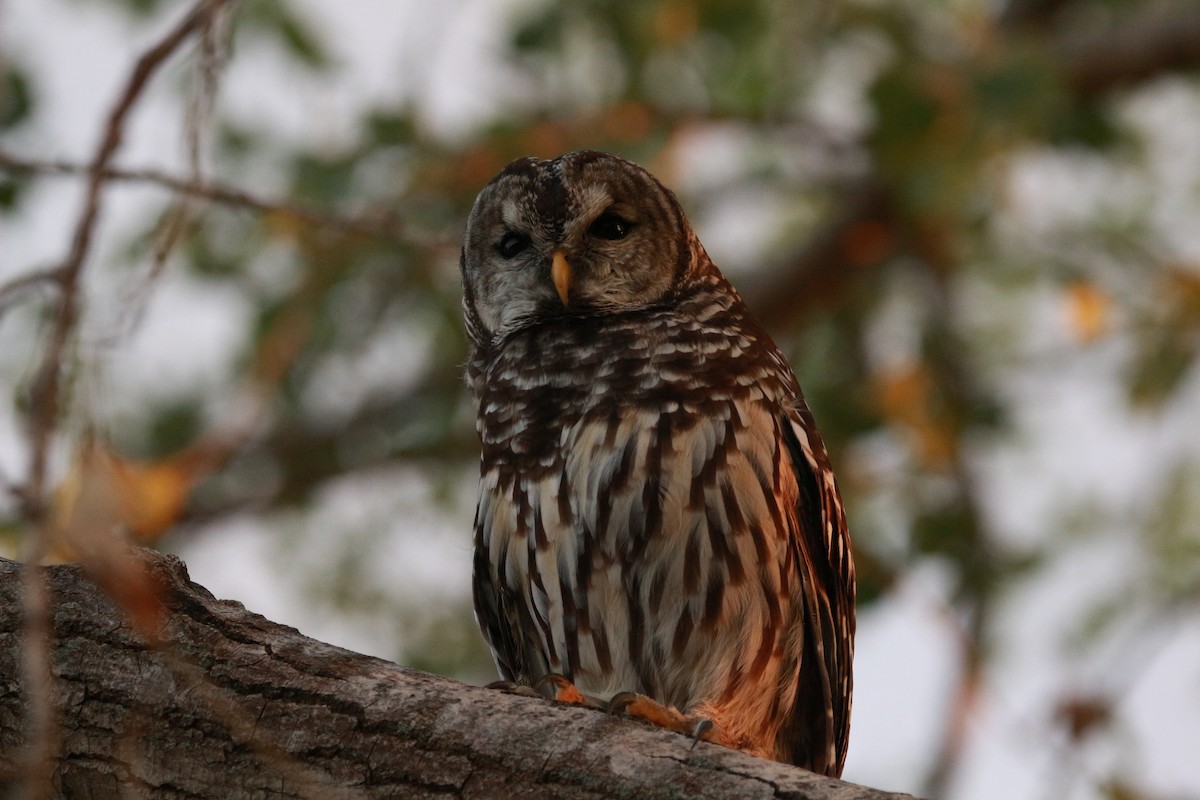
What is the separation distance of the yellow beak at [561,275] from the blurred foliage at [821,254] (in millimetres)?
1581

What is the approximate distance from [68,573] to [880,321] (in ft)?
17.9

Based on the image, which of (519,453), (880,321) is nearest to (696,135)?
(880,321)

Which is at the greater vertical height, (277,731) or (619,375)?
(619,375)

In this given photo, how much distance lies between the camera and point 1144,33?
6496 mm

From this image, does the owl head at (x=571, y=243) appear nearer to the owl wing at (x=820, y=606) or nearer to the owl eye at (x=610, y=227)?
the owl eye at (x=610, y=227)

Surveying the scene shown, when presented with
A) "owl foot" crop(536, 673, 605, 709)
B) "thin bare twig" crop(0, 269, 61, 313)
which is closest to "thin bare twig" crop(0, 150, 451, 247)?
"thin bare twig" crop(0, 269, 61, 313)

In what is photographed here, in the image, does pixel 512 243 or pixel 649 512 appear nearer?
pixel 649 512

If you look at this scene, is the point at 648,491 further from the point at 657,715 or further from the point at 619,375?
the point at 657,715

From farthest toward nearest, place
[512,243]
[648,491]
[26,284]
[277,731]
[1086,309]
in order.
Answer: [1086,309], [512,243], [648,491], [277,731], [26,284]

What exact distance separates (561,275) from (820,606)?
3.40 ft

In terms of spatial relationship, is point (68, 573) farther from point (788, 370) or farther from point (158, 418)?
point (158, 418)

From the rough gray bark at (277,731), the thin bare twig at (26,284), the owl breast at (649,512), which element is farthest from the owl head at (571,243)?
the thin bare twig at (26,284)

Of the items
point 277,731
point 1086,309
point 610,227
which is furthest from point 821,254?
point 277,731

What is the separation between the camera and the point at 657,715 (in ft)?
9.39
